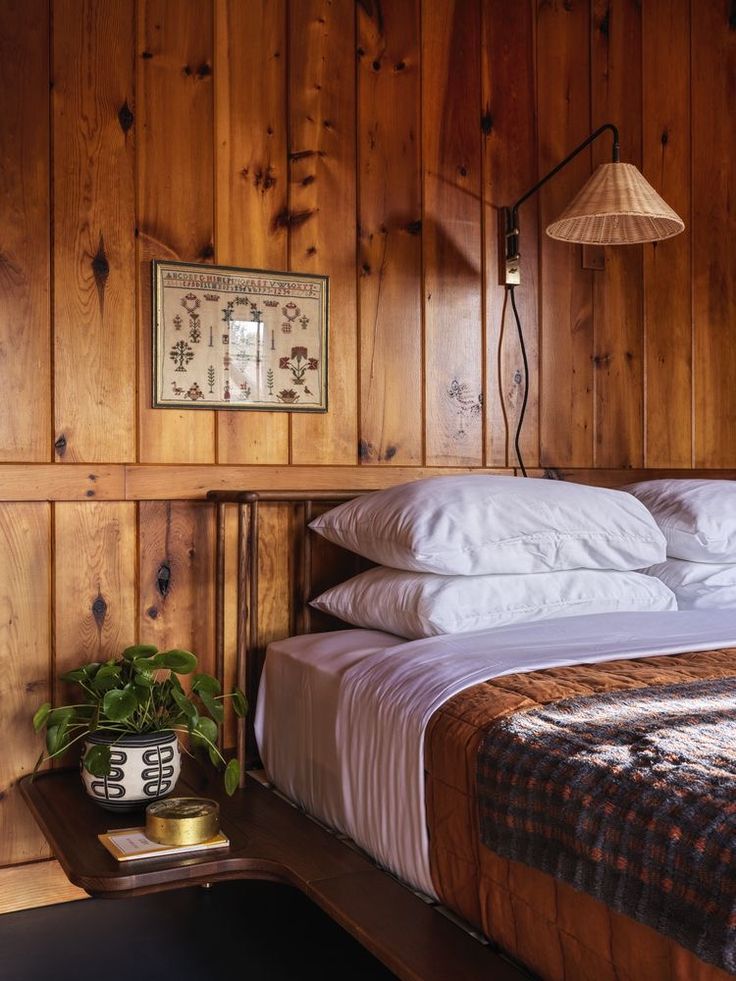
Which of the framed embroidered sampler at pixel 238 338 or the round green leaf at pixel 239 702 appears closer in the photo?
the round green leaf at pixel 239 702

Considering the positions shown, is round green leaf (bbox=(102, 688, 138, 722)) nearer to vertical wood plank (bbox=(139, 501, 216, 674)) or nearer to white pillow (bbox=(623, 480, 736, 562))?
vertical wood plank (bbox=(139, 501, 216, 674))

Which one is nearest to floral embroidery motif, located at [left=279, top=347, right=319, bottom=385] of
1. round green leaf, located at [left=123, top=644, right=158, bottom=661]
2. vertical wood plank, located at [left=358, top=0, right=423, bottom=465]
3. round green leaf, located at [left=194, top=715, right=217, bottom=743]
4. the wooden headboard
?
vertical wood plank, located at [left=358, top=0, right=423, bottom=465]

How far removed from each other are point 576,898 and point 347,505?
1.21 metres

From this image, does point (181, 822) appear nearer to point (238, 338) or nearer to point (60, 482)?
point (60, 482)

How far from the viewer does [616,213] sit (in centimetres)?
232

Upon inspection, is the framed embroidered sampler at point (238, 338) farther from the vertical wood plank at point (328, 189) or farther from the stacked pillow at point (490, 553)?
the stacked pillow at point (490, 553)

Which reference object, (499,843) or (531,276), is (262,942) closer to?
(499,843)

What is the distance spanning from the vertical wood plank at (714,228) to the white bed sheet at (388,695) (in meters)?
1.07

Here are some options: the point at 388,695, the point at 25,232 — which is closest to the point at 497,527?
the point at 388,695

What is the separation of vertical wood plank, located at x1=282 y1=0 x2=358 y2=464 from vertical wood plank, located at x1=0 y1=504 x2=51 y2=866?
64 centimetres

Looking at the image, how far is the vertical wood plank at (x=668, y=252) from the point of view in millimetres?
2953

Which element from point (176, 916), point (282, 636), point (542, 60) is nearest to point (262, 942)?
point (176, 916)

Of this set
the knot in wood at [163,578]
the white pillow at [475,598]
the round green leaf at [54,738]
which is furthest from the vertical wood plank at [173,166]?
the round green leaf at [54,738]

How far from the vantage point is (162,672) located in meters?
2.30
